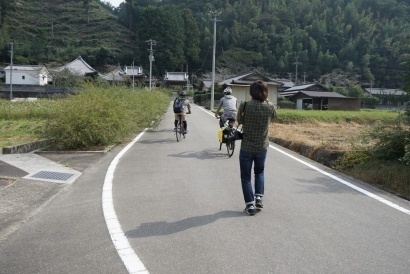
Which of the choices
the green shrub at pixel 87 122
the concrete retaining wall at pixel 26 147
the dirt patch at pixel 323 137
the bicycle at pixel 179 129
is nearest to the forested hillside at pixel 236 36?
the dirt patch at pixel 323 137

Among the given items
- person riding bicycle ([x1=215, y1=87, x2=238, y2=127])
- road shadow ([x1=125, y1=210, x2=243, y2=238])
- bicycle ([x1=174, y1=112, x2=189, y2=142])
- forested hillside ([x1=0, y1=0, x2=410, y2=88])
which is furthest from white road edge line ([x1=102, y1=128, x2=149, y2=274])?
forested hillside ([x1=0, y1=0, x2=410, y2=88])

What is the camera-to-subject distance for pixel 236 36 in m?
84.6

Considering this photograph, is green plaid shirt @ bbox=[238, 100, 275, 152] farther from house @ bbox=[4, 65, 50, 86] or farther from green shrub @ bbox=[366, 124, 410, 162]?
house @ bbox=[4, 65, 50, 86]

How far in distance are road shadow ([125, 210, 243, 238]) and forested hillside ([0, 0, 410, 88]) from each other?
68014 mm

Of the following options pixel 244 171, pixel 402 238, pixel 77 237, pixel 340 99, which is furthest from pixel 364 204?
pixel 340 99

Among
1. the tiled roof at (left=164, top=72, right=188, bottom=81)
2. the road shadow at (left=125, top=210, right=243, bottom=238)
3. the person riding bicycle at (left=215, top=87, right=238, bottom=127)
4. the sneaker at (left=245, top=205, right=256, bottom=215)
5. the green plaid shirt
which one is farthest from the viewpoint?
the tiled roof at (left=164, top=72, right=188, bottom=81)

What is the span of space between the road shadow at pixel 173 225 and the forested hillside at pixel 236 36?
68.0 meters

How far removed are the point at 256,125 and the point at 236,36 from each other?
8268cm

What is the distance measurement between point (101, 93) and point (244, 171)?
7.95 m

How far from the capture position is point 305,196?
19.7ft

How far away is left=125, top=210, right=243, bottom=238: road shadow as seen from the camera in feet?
14.1

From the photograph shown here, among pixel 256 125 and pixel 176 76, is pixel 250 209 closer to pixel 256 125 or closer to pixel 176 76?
pixel 256 125

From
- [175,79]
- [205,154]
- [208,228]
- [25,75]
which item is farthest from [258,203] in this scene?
[175,79]

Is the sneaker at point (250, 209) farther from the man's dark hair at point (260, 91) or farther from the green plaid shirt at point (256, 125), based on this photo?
the man's dark hair at point (260, 91)
